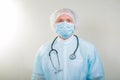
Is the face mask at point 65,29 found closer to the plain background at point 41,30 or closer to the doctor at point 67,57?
the doctor at point 67,57

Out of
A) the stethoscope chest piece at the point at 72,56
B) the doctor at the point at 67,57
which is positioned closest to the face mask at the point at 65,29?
the doctor at the point at 67,57

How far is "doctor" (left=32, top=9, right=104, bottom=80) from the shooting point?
73.5 inches

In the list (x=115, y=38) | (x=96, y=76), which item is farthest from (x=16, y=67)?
(x=115, y=38)

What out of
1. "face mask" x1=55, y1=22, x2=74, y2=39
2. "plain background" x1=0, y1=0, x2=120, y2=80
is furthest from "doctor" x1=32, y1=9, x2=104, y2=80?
"plain background" x1=0, y1=0, x2=120, y2=80

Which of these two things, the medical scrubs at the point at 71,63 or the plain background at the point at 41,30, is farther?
Answer: the plain background at the point at 41,30

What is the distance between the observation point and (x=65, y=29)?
1.87m

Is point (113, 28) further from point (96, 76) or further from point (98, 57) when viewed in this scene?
point (96, 76)

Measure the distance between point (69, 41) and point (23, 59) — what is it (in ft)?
1.70

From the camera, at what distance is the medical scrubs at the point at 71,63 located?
6.12 feet

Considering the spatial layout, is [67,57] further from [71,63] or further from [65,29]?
[65,29]

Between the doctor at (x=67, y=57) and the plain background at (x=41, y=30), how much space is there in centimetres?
19

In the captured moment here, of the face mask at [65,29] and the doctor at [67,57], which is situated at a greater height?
the face mask at [65,29]

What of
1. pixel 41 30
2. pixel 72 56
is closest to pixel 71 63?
pixel 72 56

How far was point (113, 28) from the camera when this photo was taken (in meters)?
2.06
